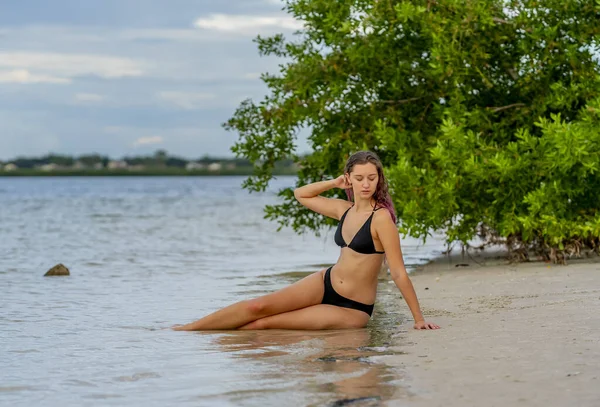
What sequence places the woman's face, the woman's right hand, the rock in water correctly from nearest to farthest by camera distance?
the woman's face
the woman's right hand
the rock in water

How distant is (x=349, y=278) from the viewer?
8.19 meters

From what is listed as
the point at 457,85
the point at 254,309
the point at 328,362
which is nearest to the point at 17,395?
the point at 328,362

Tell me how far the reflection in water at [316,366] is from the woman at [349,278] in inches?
5.1

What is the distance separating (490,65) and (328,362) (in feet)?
25.4

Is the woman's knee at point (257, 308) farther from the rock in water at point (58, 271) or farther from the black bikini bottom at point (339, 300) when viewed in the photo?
the rock in water at point (58, 271)

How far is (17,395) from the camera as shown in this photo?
612 cm

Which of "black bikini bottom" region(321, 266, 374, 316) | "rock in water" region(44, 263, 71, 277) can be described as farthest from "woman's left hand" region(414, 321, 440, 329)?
Result: "rock in water" region(44, 263, 71, 277)

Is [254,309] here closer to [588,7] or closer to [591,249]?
[591,249]

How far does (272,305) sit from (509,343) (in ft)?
7.60

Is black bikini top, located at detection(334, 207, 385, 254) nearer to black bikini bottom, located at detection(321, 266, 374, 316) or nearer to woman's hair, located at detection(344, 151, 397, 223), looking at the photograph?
woman's hair, located at detection(344, 151, 397, 223)

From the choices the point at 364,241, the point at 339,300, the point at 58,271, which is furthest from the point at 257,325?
the point at 58,271

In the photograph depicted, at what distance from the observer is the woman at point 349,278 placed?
7949 millimetres

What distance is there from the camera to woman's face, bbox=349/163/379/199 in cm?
798

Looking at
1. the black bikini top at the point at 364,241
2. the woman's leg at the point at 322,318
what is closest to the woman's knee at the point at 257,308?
the woman's leg at the point at 322,318
